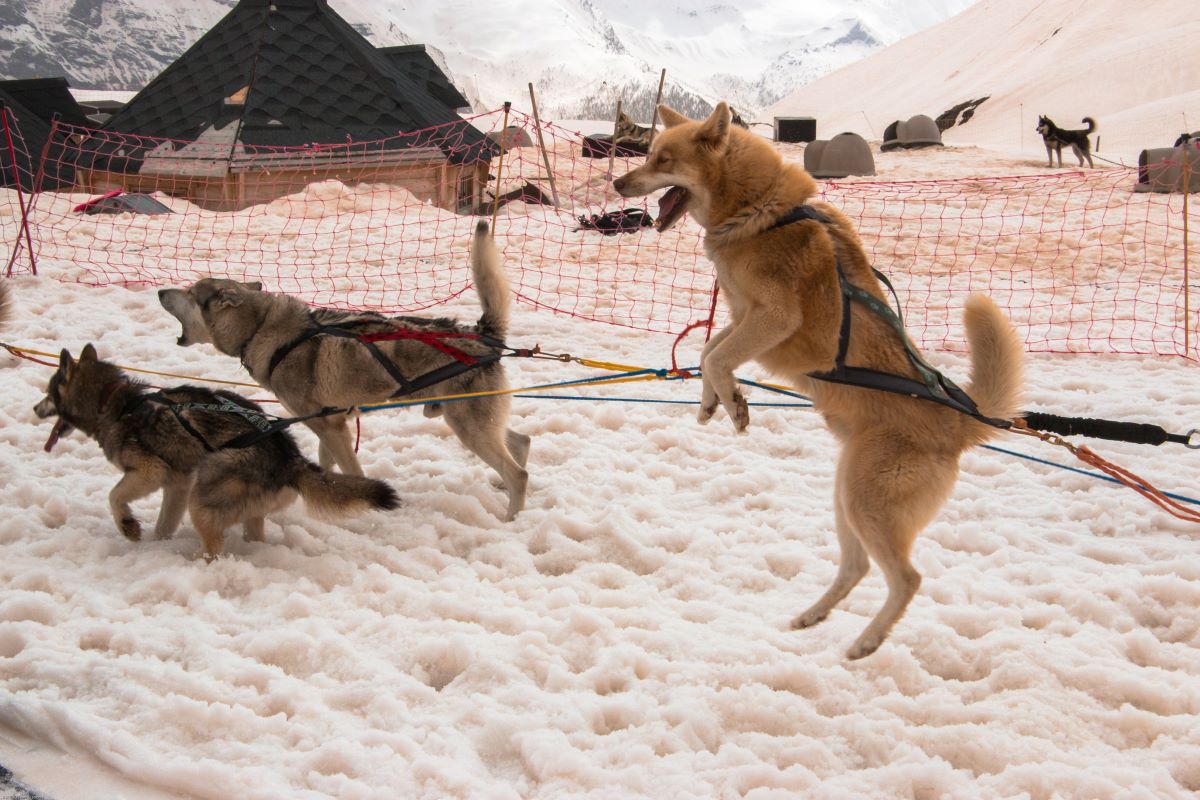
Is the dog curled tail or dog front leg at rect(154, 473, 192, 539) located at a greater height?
the dog curled tail

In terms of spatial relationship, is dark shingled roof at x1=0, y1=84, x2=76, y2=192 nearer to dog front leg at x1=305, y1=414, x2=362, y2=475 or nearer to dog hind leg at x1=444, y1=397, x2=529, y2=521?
dog front leg at x1=305, y1=414, x2=362, y2=475

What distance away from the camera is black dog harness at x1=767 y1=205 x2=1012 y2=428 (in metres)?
2.65

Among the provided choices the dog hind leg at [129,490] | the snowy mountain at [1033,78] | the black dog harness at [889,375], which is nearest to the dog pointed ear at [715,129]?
the black dog harness at [889,375]

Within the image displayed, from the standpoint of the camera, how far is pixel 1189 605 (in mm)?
3188

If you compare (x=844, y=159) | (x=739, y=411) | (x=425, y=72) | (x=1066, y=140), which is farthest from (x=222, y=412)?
(x=1066, y=140)

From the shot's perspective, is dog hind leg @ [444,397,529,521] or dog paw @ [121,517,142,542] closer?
dog paw @ [121,517,142,542]

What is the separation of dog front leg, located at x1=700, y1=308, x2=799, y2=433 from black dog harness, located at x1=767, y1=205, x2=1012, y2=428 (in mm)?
180

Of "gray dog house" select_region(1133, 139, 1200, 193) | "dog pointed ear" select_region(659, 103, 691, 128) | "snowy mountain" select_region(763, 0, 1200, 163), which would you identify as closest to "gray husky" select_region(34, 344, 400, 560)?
"dog pointed ear" select_region(659, 103, 691, 128)

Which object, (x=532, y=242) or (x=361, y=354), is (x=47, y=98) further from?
(x=361, y=354)

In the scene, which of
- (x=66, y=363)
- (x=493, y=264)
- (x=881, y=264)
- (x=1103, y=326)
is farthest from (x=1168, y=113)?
(x=66, y=363)

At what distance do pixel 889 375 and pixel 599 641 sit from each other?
1338 mm

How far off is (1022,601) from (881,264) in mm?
7184

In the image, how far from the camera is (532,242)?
1059cm

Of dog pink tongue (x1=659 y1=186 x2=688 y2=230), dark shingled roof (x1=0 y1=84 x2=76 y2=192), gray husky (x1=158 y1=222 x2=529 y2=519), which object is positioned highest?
dark shingled roof (x1=0 y1=84 x2=76 y2=192)
